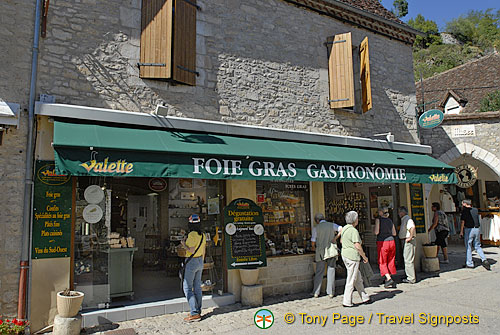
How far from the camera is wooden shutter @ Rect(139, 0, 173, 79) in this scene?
259 inches

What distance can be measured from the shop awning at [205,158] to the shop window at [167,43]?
Result: 3.71ft

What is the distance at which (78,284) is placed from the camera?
226 inches

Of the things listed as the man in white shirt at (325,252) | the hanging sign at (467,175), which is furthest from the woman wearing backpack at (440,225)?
the man in white shirt at (325,252)

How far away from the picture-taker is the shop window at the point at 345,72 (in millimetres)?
8727

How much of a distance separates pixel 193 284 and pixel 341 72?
588cm

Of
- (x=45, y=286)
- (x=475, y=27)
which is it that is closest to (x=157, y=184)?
(x=45, y=286)

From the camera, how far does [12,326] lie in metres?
4.76

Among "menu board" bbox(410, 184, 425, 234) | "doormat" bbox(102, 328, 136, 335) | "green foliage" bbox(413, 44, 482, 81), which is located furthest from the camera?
"green foliage" bbox(413, 44, 482, 81)

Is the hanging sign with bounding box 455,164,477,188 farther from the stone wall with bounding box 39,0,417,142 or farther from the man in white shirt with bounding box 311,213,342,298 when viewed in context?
the man in white shirt with bounding box 311,213,342,298

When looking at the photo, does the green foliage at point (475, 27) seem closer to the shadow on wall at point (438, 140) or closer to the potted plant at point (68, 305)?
the shadow on wall at point (438, 140)

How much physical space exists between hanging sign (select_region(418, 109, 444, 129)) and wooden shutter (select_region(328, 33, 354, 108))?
2.82 metres

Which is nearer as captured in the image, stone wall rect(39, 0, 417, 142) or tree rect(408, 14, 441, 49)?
stone wall rect(39, 0, 417, 142)

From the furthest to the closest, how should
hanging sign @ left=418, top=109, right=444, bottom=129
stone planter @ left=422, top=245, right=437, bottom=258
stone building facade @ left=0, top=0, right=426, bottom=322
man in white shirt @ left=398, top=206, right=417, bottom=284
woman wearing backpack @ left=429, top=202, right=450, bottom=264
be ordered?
1. woman wearing backpack @ left=429, top=202, right=450, bottom=264
2. hanging sign @ left=418, top=109, right=444, bottom=129
3. stone planter @ left=422, top=245, right=437, bottom=258
4. man in white shirt @ left=398, top=206, right=417, bottom=284
5. stone building facade @ left=0, top=0, right=426, bottom=322

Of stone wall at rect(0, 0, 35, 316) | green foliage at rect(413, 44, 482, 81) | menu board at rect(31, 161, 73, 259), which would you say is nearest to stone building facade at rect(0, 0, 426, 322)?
stone wall at rect(0, 0, 35, 316)
